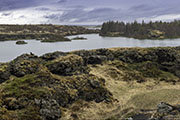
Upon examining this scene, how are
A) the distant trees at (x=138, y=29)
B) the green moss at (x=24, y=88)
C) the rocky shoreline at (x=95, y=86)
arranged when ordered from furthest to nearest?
the distant trees at (x=138, y=29) → the green moss at (x=24, y=88) → the rocky shoreline at (x=95, y=86)

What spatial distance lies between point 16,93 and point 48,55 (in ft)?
53.1

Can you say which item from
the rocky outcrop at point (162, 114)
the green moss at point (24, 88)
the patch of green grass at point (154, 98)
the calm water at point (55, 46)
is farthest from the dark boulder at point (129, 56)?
the calm water at point (55, 46)

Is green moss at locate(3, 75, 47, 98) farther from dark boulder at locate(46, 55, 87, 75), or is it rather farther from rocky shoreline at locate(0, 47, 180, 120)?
dark boulder at locate(46, 55, 87, 75)

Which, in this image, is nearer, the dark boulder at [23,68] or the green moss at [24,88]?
the green moss at [24,88]

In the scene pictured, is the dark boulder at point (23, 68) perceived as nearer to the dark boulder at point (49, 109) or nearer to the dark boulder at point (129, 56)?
the dark boulder at point (49, 109)

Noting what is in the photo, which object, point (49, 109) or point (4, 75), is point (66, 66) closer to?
point (4, 75)

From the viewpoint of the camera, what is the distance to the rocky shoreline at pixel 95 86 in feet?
82.7

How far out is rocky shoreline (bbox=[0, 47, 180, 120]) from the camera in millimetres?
25203

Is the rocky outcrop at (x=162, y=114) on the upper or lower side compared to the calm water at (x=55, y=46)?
lower

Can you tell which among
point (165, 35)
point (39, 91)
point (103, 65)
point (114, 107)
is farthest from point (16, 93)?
point (165, 35)

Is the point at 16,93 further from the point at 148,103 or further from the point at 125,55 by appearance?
the point at 125,55

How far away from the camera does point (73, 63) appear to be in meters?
38.0

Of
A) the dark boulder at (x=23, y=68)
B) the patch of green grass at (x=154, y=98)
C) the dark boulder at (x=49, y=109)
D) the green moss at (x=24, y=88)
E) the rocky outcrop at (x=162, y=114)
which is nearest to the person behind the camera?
the rocky outcrop at (x=162, y=114)

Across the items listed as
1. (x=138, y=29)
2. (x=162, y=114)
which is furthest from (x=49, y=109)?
(x=138, y=29)
